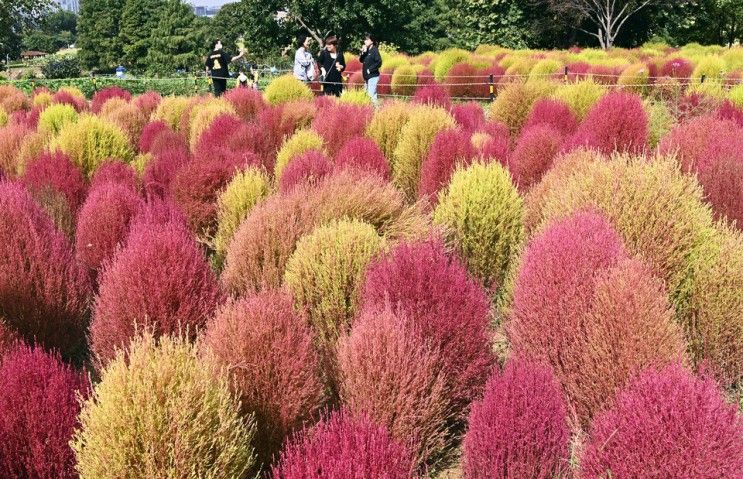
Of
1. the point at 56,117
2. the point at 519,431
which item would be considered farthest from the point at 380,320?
the point at 56,117

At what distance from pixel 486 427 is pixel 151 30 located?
57404 millimetres

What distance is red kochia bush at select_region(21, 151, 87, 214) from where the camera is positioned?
5.84m

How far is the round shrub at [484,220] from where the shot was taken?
4766 mm

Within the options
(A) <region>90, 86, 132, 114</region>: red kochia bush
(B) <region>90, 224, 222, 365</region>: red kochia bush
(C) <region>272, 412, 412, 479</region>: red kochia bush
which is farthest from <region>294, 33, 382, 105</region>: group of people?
(C) <region>272, 412, 412, 479</region>: red kochia bush

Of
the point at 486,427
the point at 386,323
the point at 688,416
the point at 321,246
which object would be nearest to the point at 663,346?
the point at 688,416

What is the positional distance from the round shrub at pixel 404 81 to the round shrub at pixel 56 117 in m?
10.7

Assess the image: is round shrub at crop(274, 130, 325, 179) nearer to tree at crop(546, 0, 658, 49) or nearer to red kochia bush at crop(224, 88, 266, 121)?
red kochia bush at crop(224, 88, 266, 121)

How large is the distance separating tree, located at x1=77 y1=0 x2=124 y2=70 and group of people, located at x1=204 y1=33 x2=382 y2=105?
4628 centimetres

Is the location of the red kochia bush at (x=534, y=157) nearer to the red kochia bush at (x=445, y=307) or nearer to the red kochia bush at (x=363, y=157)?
the red kochia bush at (x=363, y=157)

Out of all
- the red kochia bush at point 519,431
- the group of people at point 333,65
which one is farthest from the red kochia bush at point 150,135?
the red kochia bush at point 519,431

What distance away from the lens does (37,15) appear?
32.2 m

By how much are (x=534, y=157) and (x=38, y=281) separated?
4490 mm

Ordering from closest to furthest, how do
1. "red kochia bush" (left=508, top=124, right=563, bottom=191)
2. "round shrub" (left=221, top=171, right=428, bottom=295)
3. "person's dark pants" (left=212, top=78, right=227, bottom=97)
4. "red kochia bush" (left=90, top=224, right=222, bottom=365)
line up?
"red kochia bush" (left=90, top=224, right=222, bottom=365) < "round shrub" (left=221, top=171, right=428, bottom=295) < "red kochia bush" (left=508, top=124, right=563, bottom=191) < "person's dark pants" (left=212, top=78, right=227, bottom=97)

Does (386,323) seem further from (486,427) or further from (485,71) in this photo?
(485,71)
